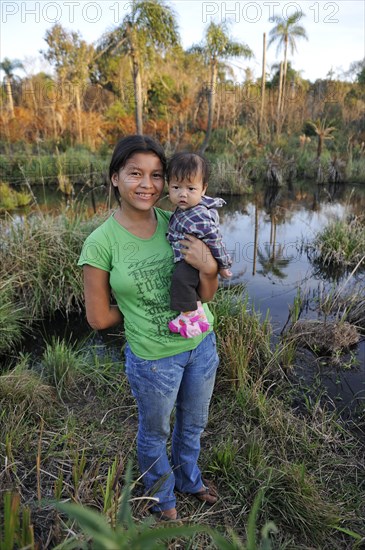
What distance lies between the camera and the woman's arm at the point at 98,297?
1350 mm

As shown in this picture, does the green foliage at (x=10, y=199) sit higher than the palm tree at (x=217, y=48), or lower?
lower

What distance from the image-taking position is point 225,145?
15.5 metres

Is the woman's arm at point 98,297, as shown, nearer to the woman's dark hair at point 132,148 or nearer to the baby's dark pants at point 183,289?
the baby's dark pants at point 183,289

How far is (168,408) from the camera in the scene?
1455mm

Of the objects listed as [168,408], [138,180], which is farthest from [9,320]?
[138,180]

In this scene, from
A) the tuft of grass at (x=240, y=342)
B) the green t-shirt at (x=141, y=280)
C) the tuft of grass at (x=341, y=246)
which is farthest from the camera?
the tuft of grass at (x=341, y=246)

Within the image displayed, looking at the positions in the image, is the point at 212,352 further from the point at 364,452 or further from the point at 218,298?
the point at 218,298

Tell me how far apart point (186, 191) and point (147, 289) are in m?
0.41

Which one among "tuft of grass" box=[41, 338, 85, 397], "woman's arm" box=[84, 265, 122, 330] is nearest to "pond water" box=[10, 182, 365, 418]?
"tuft of grass" box=[41, 338, 85, 397]

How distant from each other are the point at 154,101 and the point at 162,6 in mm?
10669

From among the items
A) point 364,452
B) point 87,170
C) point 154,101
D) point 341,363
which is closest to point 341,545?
point 364,452

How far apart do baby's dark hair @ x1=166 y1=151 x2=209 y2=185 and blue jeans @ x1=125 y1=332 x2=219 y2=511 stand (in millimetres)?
660

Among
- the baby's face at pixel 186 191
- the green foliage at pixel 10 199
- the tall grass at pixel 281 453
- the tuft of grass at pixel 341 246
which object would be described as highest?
the baby's face at pixel 186 191

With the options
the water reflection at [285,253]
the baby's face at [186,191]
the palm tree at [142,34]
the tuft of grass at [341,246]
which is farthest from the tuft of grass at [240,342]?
the palm tree at [142,34]
